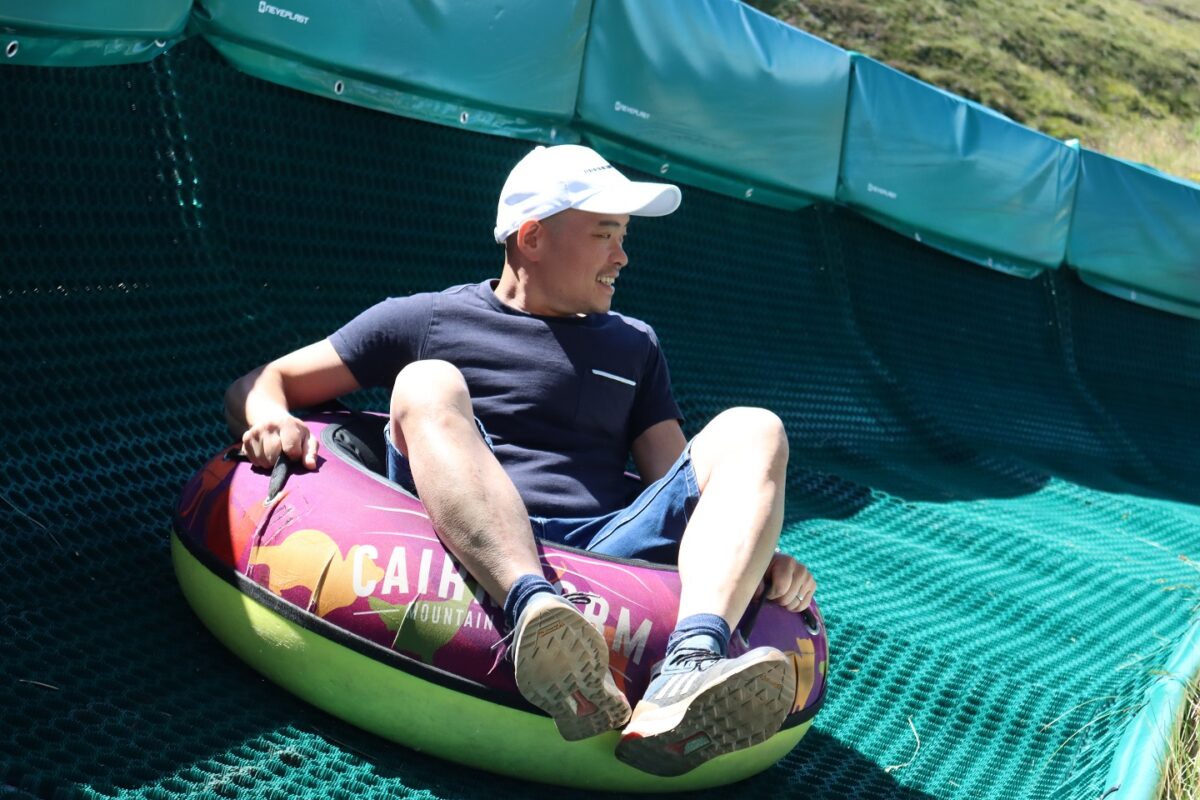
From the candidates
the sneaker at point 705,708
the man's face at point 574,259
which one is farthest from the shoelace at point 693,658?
the man's face at point 574,259

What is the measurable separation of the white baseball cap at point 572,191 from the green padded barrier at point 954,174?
4.17 m

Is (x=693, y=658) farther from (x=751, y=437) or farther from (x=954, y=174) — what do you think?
(x=954, y=174)

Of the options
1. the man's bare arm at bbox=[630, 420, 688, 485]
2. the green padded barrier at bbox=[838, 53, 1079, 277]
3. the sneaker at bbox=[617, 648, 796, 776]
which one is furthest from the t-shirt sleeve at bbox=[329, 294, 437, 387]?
the green padded barrier at bbox=[838, 53, 1079, 277]

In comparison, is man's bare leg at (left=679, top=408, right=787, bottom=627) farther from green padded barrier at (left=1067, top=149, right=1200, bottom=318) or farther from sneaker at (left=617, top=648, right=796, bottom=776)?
green padded barrier at (left=1067, top=149, right=1200, bottom=318)

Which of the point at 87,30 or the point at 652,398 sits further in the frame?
the point at 87,30

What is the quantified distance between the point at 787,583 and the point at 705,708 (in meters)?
0.52

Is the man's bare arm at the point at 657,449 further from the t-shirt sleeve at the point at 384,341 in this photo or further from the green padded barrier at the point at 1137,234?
the green padded barrier at the point at 1137,234

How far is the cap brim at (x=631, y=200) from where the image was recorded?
2746 millimetres

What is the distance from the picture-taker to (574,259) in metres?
2.82

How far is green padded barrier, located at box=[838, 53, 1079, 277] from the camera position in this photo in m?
6.84

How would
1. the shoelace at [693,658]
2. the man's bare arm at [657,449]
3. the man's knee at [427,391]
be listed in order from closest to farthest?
the shoelace at [693,658], the man's knee at [427,391], the man's bare arm at [657,449]

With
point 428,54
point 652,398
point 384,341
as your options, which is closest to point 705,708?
point 652,398

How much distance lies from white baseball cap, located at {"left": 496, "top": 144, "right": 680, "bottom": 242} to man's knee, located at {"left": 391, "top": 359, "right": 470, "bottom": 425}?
51 cm

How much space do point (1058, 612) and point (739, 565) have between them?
2169 millimetres
